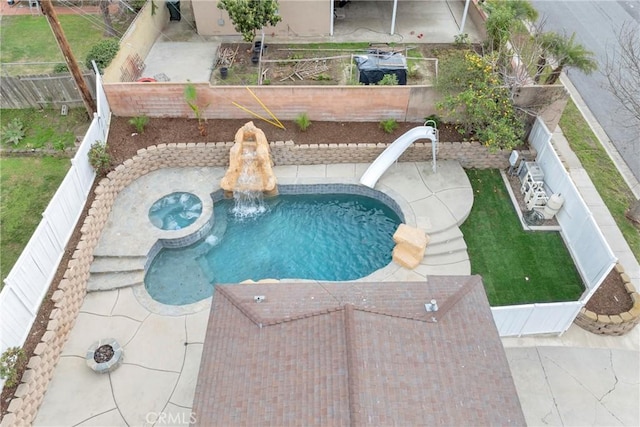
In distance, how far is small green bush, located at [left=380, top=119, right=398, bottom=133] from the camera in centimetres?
1650

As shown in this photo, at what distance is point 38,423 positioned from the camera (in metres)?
10.3

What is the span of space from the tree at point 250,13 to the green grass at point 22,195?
29.7 ft

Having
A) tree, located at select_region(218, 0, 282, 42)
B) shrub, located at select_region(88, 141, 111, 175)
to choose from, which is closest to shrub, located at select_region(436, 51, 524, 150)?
tree, located at select_region(218, 0, 282, 42)

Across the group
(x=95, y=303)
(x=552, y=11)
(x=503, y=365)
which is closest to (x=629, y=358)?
(x=503, y=365)

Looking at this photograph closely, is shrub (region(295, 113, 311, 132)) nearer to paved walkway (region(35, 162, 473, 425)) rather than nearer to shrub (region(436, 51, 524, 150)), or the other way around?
paved walkway (region(35, 162, 473, 425))

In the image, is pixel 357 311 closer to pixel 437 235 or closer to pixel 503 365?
pixel 503 365

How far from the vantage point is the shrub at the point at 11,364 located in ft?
32.4

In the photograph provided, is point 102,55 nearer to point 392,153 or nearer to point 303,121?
point 303,121

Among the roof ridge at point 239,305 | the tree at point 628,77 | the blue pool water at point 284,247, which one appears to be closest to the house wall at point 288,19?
the blue pool water at point 284,247

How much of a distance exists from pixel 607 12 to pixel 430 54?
1239 centimetres

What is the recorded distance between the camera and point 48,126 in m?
17.5

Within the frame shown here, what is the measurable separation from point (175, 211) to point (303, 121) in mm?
5759

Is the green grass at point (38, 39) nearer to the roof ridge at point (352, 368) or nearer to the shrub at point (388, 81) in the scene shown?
the shrub at point (388, 81)

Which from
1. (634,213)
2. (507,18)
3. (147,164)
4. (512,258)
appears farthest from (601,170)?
(147,164)
